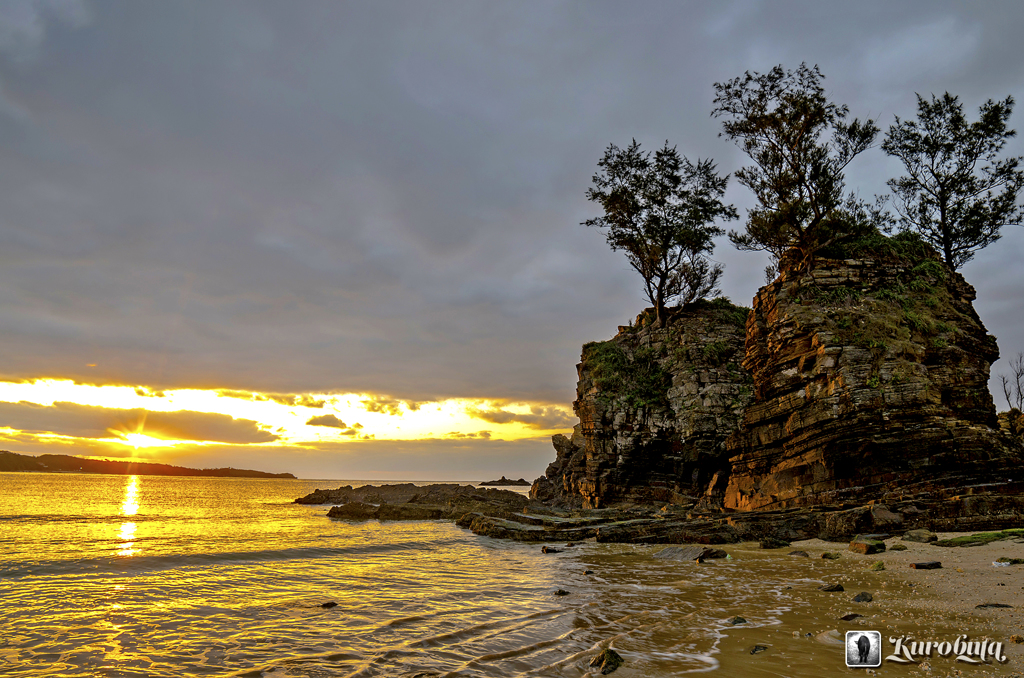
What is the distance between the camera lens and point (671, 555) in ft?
53.9

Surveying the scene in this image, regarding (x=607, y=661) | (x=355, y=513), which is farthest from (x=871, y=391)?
(x=355, y=513)

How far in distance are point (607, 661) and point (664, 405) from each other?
3049 cm

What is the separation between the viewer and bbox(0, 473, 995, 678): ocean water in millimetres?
6953

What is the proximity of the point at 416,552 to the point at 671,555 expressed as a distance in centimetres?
999

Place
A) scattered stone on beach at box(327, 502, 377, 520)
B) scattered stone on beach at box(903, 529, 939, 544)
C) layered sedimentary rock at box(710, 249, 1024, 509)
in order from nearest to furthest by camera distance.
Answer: scattered stone on beach at box(903, 529, 939, 544), layered sedimentary rock at box(710, 249, 1024, 509), scattered stone on beach at box(327, 502, 377, 520)

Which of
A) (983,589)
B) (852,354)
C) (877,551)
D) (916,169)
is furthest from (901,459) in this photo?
(916,169)

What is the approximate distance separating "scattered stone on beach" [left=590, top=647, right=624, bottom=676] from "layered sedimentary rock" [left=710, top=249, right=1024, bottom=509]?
16.8m

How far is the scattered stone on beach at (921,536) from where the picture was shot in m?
13.9

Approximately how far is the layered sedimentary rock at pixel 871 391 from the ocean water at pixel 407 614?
21.5 feet

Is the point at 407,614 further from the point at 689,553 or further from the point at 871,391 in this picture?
the point at 871,391

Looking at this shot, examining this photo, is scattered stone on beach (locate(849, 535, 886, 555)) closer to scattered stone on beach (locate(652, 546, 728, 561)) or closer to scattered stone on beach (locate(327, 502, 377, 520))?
scattered stone on beach (locate(652, 546, 728, 561))

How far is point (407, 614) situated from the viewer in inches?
392

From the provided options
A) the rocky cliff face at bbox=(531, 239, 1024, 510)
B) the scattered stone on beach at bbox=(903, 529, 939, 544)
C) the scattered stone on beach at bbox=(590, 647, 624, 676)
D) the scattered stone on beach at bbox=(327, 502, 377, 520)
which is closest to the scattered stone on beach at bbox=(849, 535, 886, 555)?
the scattered stone on beach at bbox=(903, 529, 939, 544)

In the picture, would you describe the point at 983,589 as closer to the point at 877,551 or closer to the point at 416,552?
the point at 877,551
